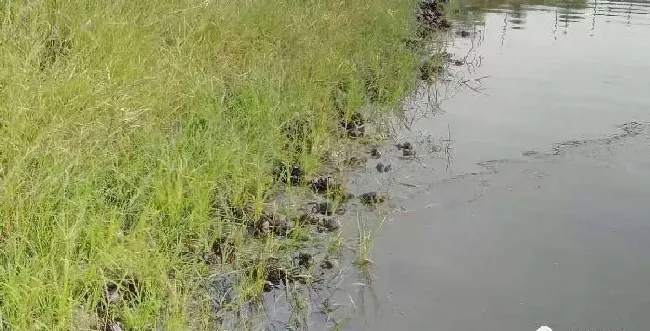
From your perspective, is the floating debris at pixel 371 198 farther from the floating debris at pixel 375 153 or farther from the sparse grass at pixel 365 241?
the floating debris at pixel 375 153

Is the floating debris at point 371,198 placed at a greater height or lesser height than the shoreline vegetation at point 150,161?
lesser

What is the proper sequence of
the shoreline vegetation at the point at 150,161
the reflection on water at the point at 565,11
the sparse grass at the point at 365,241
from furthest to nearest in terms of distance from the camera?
the reflection on water at the point at 565,11 < the sparse grass at the point at 365,241 < the shoreline vegetation at the point at 150,161

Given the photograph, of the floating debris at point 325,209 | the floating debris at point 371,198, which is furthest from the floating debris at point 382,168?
the floating debris at point 325,209

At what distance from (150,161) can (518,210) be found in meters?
2.66

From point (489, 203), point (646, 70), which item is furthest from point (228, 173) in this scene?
point (646, 70)

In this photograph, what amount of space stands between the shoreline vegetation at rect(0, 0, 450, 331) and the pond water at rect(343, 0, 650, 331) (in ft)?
2.00

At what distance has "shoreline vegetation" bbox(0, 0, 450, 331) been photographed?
9.34 ft

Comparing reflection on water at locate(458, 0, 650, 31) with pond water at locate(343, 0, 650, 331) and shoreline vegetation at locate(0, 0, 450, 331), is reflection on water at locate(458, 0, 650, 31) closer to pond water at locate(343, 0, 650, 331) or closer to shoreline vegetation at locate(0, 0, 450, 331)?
pond water at locate(343, 0, 650, 331)

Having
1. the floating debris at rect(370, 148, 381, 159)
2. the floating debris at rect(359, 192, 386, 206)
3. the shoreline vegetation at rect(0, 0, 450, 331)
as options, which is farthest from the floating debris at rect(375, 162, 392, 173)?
the floating debris at rect(359, 192, 386, 206)

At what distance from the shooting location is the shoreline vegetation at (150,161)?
285cm

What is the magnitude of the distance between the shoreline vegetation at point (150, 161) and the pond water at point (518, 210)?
610 millimetres

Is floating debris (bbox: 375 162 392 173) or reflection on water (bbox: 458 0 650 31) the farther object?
reflection on water (bbox: 458 0 650 31)

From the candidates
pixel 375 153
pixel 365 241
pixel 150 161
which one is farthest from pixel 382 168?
pixel 150 161

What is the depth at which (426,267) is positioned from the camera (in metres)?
3.82
